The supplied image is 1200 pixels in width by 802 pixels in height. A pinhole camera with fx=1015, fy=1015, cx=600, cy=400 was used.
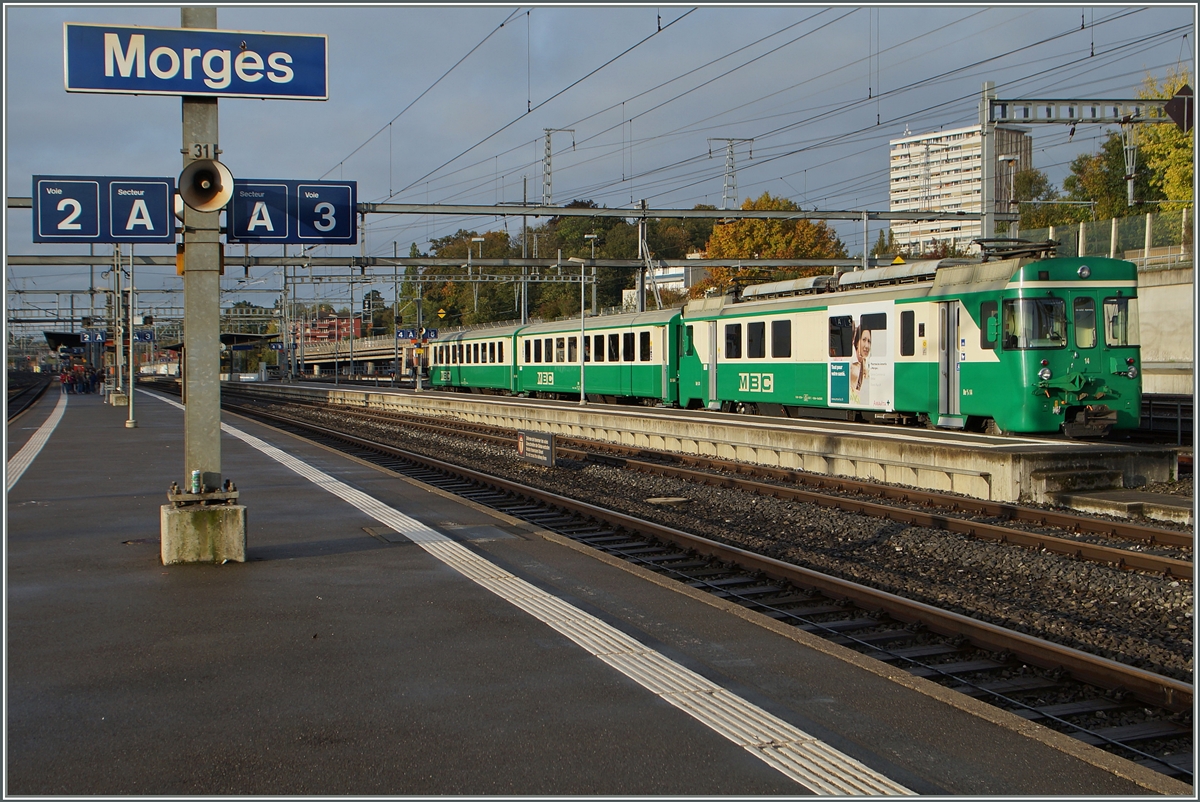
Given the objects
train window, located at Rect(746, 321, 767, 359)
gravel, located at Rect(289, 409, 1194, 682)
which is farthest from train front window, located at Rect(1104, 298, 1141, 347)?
train window, located at Rect(746, 321, 767, 359)

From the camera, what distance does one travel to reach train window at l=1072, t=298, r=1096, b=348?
1631 centimetres

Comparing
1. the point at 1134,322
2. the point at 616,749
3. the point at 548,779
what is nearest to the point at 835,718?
the point at 616,749

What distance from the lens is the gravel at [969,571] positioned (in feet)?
→ 25.3

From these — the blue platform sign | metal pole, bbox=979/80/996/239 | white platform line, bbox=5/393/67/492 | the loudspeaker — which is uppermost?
metal pole, bbox=979/80/996/239

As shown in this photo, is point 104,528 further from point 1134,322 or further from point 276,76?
point 1134,322

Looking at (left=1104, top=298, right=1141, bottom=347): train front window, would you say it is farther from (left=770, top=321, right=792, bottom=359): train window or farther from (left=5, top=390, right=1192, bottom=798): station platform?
(left=5, top=390, right=1192, bottom=798): station platform

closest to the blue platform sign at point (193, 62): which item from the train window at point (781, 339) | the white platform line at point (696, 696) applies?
the white platform line at point (696, 696)

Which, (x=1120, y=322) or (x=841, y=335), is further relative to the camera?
(x=841, y=335)

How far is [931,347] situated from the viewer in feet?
59.3

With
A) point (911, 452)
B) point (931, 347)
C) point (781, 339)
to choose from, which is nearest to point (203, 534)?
point (911, 452)

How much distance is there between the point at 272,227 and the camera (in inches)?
385

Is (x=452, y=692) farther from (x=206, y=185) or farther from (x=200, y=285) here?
(x=206, y=185)

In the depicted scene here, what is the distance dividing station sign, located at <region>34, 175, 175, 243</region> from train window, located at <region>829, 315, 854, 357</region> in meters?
13.8

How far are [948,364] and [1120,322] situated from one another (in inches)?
109
